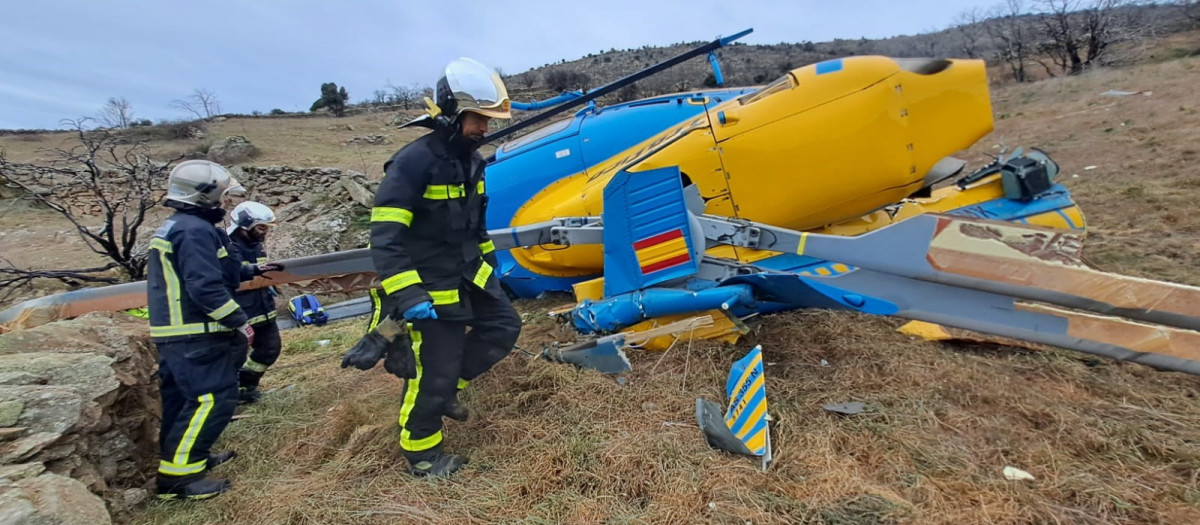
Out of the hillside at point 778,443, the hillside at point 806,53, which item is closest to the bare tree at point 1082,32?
the hillside at point 806,53

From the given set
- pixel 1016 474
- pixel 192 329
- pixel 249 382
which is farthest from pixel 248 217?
pixel 1016 474

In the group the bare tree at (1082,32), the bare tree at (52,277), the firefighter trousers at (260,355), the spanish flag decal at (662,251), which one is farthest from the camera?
the bare tree at (1082,32)

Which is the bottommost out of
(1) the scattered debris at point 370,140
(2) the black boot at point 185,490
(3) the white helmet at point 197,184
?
(2) the black boot at point 185,490

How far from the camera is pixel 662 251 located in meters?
3.70

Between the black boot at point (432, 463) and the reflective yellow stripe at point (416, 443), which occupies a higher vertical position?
the reflective yellow stripe at point (416, 443)

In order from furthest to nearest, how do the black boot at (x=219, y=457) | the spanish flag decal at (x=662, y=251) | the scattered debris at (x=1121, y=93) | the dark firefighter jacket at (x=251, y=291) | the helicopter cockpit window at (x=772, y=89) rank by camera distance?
1. the scattered debris at (x=1121, y=93)
2. the dark firefighter jacket at (x=251, y=291)
3. the helicopter cockpit window at (x=772, y=89)
4. the spanish flag decal at (x=662, y=251)
5. the black boot at (x=219, y=457)

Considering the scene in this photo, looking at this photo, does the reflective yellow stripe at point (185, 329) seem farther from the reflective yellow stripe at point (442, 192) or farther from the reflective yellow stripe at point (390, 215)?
the reflective yellow stripe at point (442, 192)

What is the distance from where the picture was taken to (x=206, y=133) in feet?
88.6

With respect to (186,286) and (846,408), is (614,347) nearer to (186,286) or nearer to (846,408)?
(846,408)

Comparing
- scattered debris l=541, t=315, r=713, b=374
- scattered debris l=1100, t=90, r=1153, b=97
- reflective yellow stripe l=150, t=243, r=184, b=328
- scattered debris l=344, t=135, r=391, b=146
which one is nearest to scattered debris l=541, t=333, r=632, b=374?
scattered debris l=541, t=315, r=713, b=374

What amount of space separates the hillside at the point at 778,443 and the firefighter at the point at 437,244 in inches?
13.6

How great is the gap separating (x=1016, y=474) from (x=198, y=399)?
11.9 ft

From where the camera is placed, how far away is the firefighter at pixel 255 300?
13.5 ft

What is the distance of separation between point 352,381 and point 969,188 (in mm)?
4622
